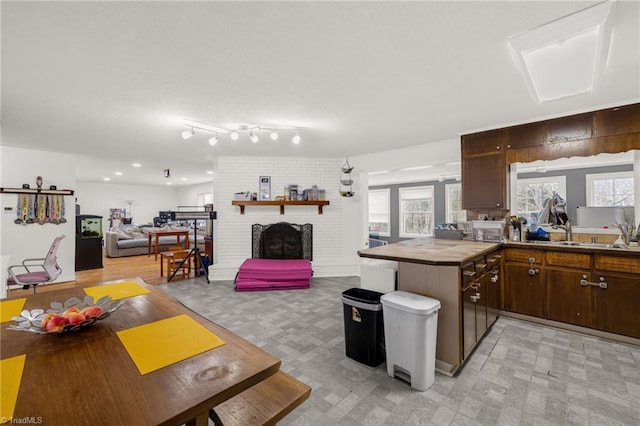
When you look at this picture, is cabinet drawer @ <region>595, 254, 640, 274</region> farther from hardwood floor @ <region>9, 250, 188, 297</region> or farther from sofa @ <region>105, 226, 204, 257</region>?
sofa @ <region>105, 226, 204, 257</region>

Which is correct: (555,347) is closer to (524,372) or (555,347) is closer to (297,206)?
(524,372)

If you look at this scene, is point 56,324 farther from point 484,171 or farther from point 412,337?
A: point 484,171

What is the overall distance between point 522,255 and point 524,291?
1.38ft

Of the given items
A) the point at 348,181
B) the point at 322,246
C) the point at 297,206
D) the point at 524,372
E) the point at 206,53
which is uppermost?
the point at 206,53

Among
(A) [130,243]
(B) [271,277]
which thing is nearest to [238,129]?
(B) [271,277]

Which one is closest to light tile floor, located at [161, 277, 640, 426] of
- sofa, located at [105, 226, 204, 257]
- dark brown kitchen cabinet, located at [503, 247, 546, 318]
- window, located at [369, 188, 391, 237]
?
dark brown kitchen cabinet, located at [503, 247, 546, 318]

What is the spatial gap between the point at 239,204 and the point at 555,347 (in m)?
4.86

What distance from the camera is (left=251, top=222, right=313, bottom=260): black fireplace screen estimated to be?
17.1 feet

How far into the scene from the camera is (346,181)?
549cm

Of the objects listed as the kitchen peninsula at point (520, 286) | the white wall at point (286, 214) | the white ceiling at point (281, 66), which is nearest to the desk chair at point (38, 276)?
the white ceiling at point (281, 66)

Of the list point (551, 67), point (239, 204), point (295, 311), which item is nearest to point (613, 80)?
point (551, 67)

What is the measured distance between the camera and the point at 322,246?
559cm

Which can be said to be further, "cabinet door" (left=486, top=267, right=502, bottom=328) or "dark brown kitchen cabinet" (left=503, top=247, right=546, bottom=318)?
"dark brown kitchen cabinet" (left=503, top=247, right=546, bottom=318)

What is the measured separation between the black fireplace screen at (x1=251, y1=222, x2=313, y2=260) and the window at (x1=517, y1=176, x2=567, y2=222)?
5.18m
